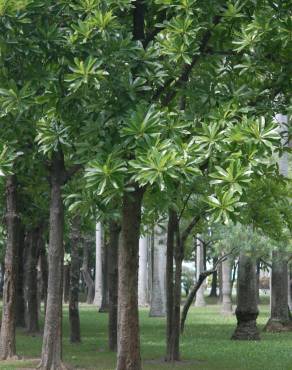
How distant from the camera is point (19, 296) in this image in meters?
25.1

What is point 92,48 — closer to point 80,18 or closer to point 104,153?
point 80,18

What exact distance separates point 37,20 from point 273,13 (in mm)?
2975

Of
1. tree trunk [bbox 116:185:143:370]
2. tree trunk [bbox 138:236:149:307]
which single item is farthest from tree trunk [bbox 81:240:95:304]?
tree trunk [bbox 116:185:143:370]

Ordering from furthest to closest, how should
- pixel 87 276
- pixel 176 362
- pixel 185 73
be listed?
pixel 87 276, pixel 176 362, pixel 185 73

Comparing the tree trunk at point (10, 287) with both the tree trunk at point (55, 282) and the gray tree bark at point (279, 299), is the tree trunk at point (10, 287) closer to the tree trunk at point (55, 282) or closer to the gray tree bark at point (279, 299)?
the tree trunk at point (55, 282)

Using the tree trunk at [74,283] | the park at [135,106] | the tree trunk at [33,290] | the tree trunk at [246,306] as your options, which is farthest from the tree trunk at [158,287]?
the park at [135,106]

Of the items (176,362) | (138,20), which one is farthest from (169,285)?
(138,20)

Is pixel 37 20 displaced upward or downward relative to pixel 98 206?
upward

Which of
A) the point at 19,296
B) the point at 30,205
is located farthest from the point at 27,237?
the point at 30,205

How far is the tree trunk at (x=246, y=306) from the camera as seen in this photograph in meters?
20.1

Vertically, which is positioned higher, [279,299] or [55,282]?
[55,282]

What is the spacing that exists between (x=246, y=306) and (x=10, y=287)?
792 cm

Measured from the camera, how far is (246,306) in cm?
2005

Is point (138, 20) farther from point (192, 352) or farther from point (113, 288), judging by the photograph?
point (192, 352)
